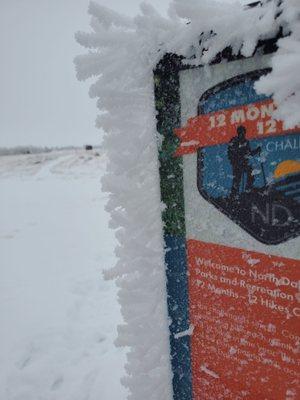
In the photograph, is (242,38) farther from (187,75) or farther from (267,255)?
(267,255)

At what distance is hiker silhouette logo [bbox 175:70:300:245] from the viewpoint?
2.75ft

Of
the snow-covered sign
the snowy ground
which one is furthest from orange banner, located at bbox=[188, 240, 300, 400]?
the snowy ground

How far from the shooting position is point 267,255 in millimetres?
919

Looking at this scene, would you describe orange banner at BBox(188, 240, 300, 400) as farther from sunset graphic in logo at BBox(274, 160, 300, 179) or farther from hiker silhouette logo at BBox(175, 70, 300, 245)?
sunset graphic in logo at BBox(274, 160, 300, 179)

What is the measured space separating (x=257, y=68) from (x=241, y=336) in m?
0.69

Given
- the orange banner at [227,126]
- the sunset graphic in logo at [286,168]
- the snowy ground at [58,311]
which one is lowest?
the snowy ground at [58,311]

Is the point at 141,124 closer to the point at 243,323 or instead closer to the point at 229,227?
the point at 229,227

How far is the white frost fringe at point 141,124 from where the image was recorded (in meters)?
0.87

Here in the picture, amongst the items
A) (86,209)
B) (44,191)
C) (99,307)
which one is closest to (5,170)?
(44,191)

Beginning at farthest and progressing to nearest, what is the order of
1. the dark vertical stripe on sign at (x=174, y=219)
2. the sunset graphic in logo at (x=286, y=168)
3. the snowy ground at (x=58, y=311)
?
the snowy ground at (x=58, y=311)
the dark vertical stripe on sign at (x=174, y=219)
the sunset graphic in logo at (x=286, y=168)

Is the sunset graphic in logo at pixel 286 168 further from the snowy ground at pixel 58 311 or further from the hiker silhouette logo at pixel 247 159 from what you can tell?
the snowy ground at pixel 58 311

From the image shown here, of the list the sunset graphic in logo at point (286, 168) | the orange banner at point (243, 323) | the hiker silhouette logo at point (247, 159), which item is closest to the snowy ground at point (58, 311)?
the orange banner at point (243, 323)

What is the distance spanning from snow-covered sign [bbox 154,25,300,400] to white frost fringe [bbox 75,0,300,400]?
40 millimetres

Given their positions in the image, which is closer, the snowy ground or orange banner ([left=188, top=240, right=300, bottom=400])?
orange banner ([left=188, top=240, right=300, bottom=400])
